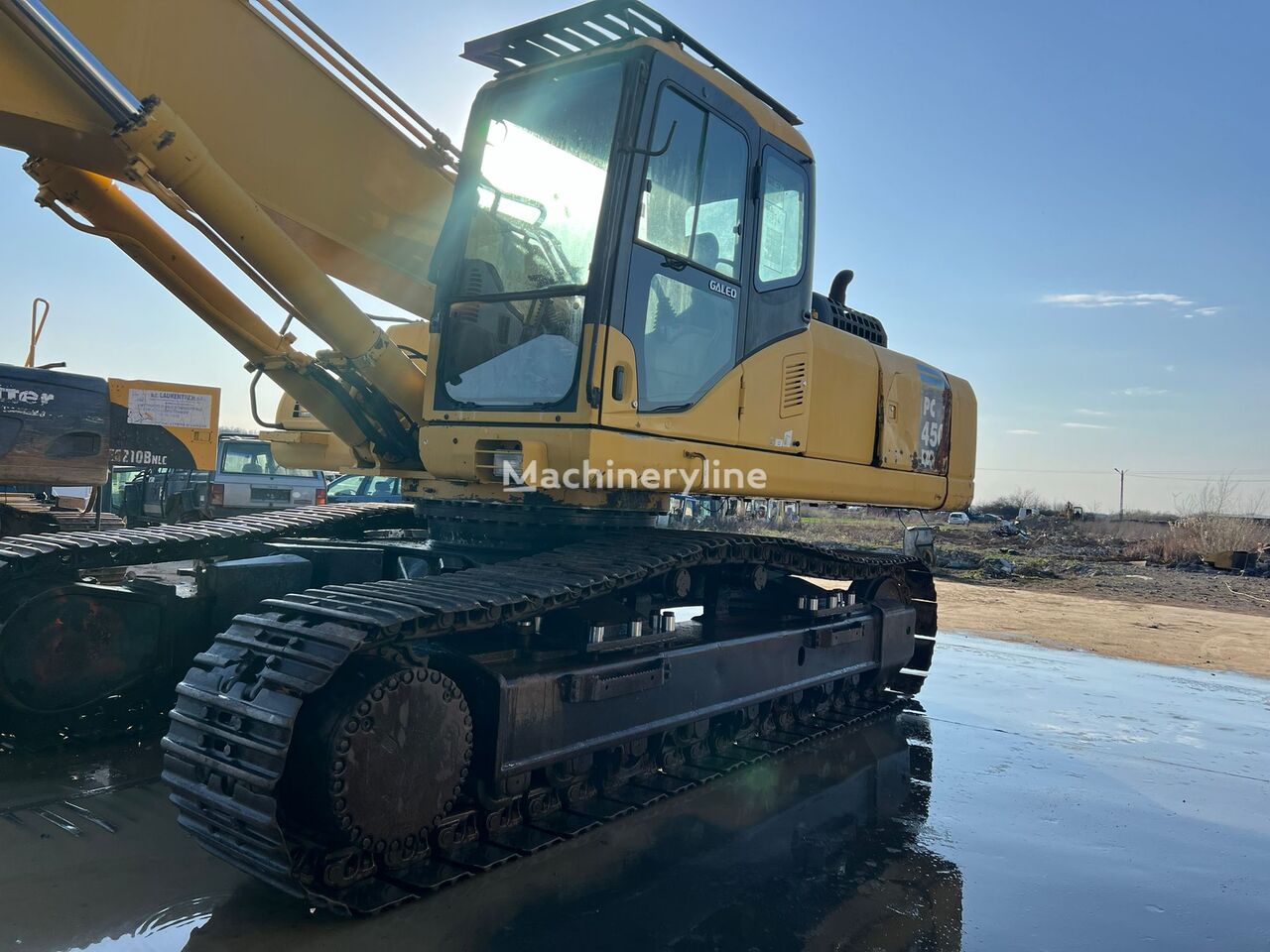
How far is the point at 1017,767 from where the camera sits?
19.9 feet

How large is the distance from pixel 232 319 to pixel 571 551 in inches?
99.1

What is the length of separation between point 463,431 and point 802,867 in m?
2.53

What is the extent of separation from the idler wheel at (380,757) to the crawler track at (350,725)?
1.2 inches

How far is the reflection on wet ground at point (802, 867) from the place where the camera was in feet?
11.1

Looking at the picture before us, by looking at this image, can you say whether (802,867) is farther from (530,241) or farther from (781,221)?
(781,221)

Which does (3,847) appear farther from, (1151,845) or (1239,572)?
(1239,572)

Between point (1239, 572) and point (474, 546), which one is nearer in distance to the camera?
point (474, 546)

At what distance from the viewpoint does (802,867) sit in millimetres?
4184

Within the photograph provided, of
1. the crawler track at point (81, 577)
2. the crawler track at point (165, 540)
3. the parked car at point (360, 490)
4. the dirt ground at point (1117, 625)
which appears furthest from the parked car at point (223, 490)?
the dirt ground at point (1117, 625)

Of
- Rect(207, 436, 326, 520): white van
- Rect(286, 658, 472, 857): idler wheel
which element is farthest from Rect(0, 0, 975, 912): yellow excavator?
Rect(207, 436, 326, 520): white van

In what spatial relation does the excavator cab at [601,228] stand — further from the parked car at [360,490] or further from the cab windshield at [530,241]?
the parked car at [360,490]

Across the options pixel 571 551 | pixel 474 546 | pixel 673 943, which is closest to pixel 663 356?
pixel 571 551

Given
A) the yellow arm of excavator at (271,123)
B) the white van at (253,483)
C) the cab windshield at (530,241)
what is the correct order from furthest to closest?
the white van at (253,483), the cab windshield at (530,241), the yellow arm of excavator at (271,123)

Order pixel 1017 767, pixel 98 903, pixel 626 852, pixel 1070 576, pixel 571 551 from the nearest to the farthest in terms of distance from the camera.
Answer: pixel 98 903, pixel 626 852, pixel 571 551, pixel 1017 767, pixel 1070 576
